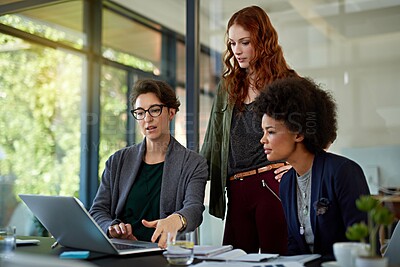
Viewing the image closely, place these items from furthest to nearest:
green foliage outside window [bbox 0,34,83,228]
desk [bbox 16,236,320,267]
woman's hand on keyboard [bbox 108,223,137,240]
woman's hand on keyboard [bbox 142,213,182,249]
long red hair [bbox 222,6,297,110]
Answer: green foliage outside window [bbox 0,34,83,228]
long red hair [bbox 222,6,297,110]
woman's hand on keyboard [bbox 108,223,137,240]
woman's hand on keyboard [bbox 142,213,182,249]
desk [bbox 16,236,320,267]

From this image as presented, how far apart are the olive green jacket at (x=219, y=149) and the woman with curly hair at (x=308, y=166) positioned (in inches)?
25.7

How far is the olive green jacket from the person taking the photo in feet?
8.61

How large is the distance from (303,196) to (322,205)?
13 centimetres

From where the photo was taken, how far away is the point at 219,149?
8.79 feet

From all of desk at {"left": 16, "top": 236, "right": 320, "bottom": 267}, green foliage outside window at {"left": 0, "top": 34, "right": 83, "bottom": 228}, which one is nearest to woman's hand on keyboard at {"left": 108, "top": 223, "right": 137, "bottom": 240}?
desk at {"left": 16, "top": 236, "right": 320, "bottom": 267}

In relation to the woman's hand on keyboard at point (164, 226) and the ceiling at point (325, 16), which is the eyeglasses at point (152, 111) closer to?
the woman's hand on keyboard at point (164, 226)

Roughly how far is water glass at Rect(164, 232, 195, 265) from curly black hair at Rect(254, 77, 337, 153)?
22.5 inches

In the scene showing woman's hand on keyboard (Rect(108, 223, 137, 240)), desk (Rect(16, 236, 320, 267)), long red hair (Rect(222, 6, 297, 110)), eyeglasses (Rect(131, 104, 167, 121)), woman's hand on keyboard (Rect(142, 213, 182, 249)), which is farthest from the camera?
long red hair (Rect(222, 6, 297, 110))

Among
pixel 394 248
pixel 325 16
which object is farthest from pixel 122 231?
pixel 325 16

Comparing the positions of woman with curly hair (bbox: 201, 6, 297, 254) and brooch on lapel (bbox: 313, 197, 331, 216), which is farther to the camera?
woman with curly hair (bbox: 201, 6, 297, 254)

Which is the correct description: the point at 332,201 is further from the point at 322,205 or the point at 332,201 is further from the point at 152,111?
the point at 152,111

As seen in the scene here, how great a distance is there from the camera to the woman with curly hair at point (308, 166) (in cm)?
174

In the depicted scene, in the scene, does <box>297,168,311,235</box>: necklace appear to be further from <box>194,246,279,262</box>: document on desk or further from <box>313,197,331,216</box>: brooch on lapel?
<box>194,246,279,262</box>: document on desk

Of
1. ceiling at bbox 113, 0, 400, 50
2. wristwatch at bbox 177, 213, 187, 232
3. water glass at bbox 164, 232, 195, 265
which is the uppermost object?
ceiling at bbox 113, 0, 400, 50
